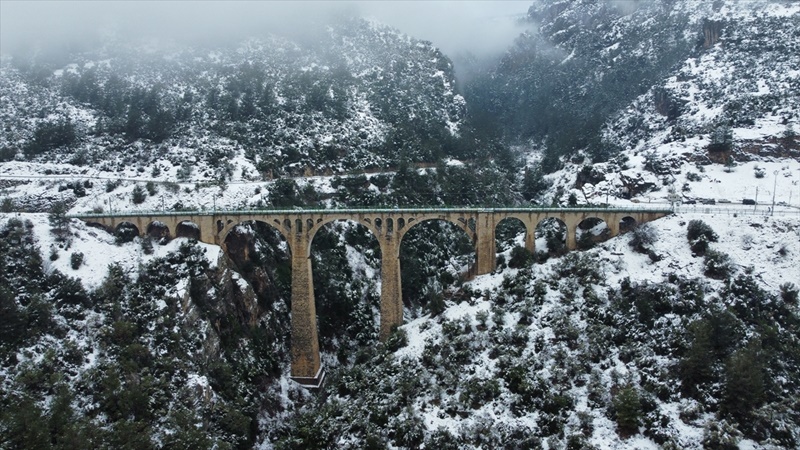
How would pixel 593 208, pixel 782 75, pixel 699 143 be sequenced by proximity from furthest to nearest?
1. pixel 782 75
2. pixel 699 143
3. pixel 593 208

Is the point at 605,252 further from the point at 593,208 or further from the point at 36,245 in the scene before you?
the point at 36,245

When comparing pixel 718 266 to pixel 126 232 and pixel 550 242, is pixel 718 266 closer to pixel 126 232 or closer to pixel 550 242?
pixel 550 242

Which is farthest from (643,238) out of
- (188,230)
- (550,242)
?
(188,230)

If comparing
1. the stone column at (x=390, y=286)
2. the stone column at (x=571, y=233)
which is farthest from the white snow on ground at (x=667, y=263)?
the stone column at (x=390, y=286)

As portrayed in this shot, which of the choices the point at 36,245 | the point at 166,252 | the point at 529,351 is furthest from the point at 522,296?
the point at 36,245

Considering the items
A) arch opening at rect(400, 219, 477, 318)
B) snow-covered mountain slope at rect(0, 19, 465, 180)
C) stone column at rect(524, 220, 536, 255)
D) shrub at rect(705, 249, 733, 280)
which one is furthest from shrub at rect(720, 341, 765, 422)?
snow-covered mountain slope at rect(0, 19, 465, 180)

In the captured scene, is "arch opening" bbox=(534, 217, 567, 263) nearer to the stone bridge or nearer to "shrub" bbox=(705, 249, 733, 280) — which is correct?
the stone bridge
